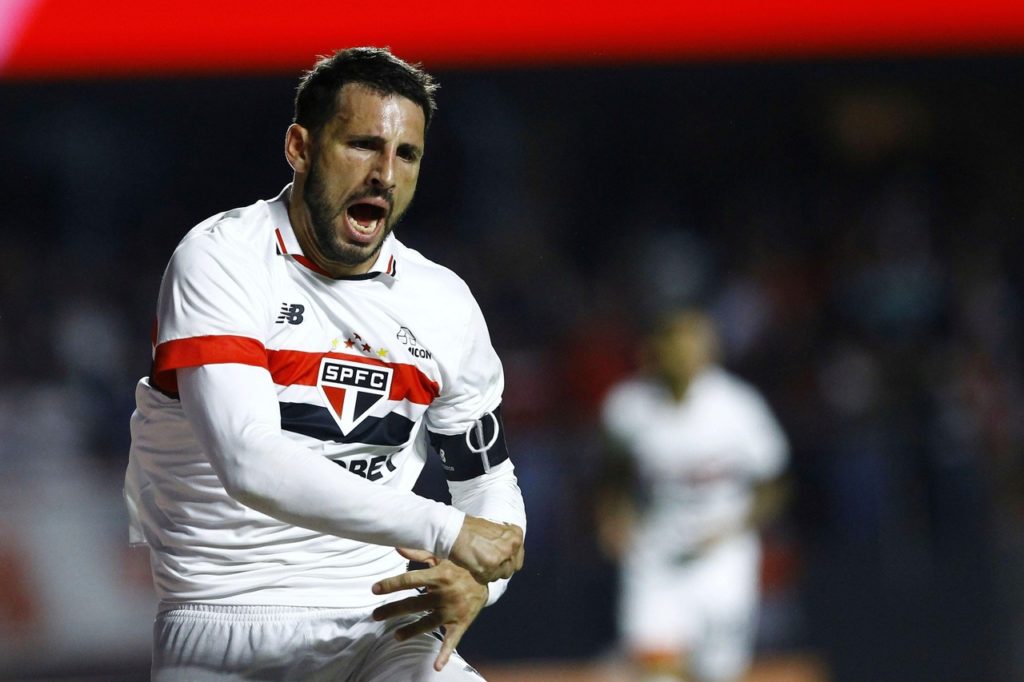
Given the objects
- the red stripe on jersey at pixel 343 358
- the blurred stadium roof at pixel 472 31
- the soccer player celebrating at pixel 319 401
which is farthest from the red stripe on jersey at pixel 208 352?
the blurred stadium roof at pixel 472 31

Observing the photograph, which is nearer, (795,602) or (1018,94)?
(795,602)

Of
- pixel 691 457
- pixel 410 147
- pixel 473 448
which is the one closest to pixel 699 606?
pixel 691 457

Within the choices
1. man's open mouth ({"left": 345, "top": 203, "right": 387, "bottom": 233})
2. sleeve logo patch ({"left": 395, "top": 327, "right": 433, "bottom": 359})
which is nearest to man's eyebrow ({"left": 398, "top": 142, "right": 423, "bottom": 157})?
man's open mouth ({"left": 345, "top": 203, "right": 387, "bottom": 233})

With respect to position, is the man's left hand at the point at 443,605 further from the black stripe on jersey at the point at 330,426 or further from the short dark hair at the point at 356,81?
the short dark hair at the point at 356,81

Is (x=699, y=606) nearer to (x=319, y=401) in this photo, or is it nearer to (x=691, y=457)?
(x=691, y=457)

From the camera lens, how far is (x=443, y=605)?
8.98 ft

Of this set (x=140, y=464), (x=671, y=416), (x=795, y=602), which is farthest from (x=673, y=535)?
(x=140, y=464)

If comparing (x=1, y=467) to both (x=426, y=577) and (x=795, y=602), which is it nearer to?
(x=795, y=602)

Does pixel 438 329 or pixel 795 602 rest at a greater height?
pixel 438 329

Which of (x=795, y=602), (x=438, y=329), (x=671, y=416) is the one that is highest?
(x=438, y=329)

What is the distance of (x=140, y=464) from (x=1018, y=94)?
36.1ft

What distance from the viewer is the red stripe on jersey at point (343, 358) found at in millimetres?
2799

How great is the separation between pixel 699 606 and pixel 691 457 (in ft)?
2.36

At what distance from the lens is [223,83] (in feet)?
26.3
